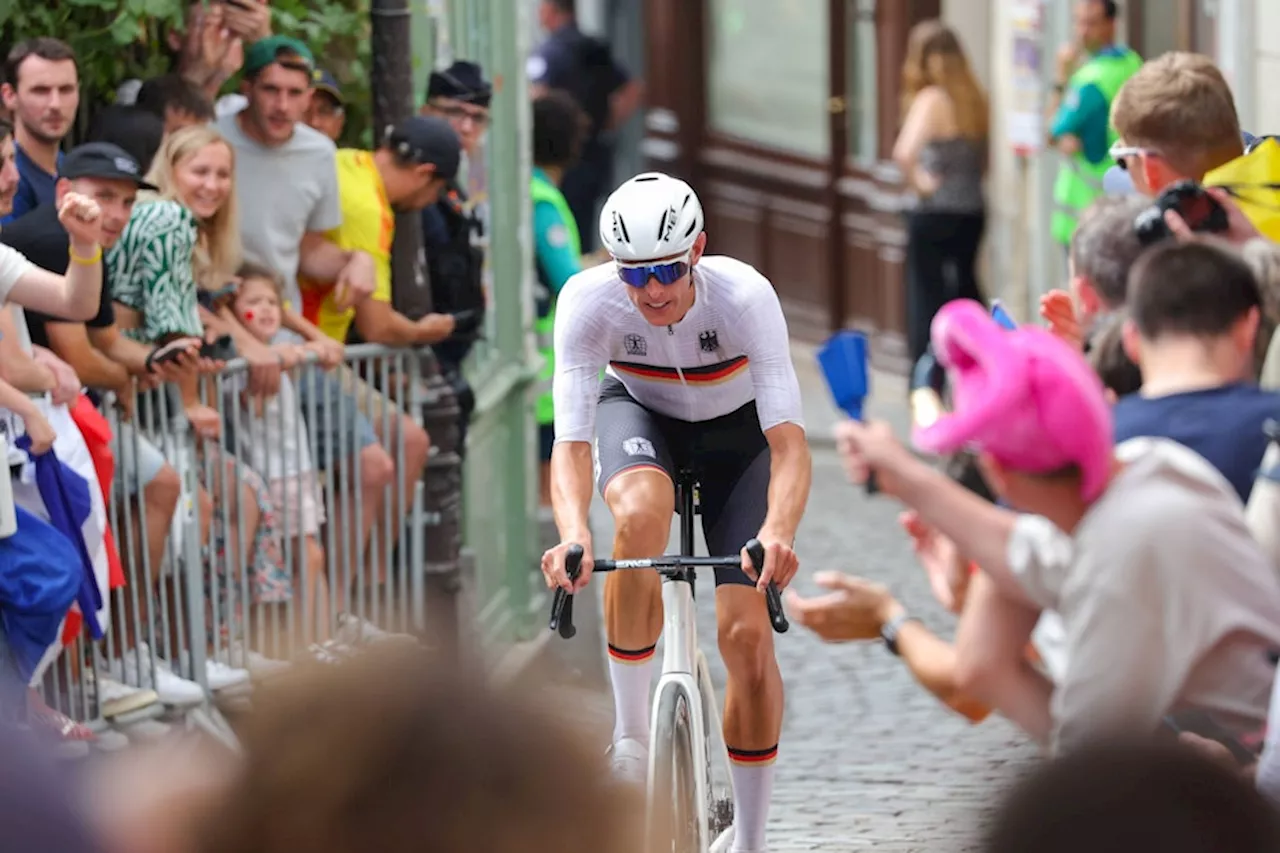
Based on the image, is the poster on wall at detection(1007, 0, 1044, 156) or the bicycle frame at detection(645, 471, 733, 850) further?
the poster on wall at detection(1007, 0, 1044, 156)

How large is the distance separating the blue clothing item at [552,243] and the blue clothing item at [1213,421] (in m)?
7.27

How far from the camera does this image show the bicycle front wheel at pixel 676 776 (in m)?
6.16

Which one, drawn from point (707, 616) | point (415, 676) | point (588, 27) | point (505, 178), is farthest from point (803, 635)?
point (588, 27)

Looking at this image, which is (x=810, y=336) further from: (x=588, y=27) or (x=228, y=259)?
(x=228, y=259)

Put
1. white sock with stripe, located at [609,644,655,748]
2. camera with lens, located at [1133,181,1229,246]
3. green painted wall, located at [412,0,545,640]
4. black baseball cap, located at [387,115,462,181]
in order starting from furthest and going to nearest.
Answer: green painted wall, located at [412,0,545,640] < black baseball cap, located at [387,115,462,181] < white sock with stripe, located at [609,644,655,748] < camera with lens, located at [1133,181,1229,246]

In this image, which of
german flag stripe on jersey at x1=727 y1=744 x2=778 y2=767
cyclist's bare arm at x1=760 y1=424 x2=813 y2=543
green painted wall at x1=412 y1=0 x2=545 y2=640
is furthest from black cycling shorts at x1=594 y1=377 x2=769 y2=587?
green painted wall at x1=412 y1=0 x2=545 y2=640

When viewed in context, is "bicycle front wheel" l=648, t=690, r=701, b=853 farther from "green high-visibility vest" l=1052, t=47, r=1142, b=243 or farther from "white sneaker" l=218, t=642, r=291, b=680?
"green high-visibility vest" l=1052, t=47, r=1142, b=243

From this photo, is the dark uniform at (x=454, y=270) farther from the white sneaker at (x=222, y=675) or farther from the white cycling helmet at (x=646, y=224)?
the white cycling helmet at (x=646, y=224)

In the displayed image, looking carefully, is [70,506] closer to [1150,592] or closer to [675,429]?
[675,429]

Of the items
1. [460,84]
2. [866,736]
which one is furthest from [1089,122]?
[460,84]

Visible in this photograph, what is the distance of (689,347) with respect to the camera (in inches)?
262

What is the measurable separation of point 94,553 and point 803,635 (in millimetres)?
5125

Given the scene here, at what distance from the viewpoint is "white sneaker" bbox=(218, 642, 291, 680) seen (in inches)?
320

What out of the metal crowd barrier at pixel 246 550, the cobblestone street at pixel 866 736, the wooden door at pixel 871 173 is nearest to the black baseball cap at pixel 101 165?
the metal crowd barrier at pixel 246 550
